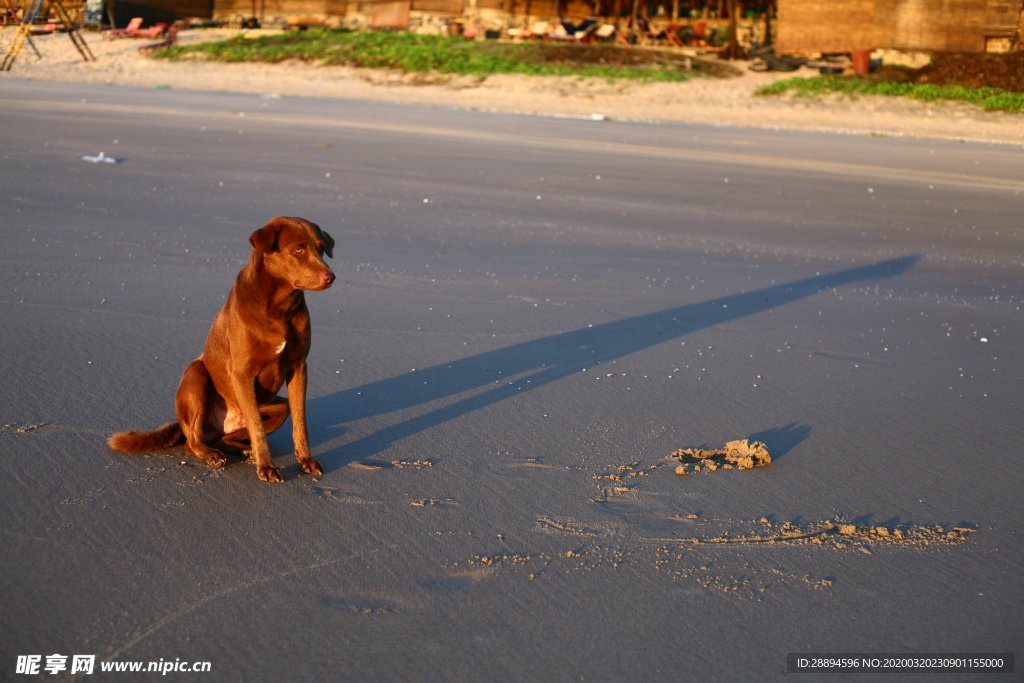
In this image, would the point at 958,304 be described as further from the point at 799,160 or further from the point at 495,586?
the point at 799,160

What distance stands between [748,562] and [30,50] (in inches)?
1559

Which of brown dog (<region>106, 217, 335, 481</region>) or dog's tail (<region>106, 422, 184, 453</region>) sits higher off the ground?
brown dog (<region>106, 217, 335, 481</region>)

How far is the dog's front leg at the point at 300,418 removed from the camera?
4277 mm

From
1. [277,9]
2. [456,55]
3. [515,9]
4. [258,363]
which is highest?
[277,9]

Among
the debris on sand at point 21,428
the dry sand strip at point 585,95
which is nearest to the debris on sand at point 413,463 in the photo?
the debris on sand at point 21,428

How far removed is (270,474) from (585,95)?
2243 centimetres

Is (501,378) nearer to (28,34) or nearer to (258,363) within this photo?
(258,363)

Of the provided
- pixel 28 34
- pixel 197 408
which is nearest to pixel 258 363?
pixel 197 408

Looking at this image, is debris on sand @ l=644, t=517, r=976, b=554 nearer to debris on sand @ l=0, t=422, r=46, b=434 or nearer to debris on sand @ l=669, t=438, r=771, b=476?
debris on sand @ l=669, t=438, r=771, b=476

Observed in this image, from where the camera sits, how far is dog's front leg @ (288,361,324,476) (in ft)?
14.0

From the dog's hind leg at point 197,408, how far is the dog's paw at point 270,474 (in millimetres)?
205

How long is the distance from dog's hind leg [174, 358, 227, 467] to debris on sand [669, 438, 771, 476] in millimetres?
1967

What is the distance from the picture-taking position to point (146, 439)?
439cm
